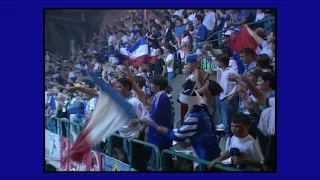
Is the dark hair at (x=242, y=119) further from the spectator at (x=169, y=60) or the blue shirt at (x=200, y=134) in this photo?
the spectator at (x=169, y=60)

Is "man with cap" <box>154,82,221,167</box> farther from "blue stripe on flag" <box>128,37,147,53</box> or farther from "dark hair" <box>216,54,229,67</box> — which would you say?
"blue stripe on flag" <box>128,37,147,53</box>

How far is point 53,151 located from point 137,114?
85 cm

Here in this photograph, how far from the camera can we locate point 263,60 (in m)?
6.21

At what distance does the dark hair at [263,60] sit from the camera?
6203mm

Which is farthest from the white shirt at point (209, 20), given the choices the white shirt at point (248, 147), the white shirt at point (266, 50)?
the white shirt at point (248, 147)

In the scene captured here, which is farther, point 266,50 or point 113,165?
point 113,165

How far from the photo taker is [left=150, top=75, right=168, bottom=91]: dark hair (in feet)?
20.6

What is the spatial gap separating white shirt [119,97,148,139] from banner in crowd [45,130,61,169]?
2.00ft

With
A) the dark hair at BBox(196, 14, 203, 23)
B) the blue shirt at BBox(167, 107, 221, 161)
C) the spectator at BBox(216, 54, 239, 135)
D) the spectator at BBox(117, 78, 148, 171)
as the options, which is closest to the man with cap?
the blue shirt at BBox(167, 107, 221, 161)

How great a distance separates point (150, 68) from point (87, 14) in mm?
754

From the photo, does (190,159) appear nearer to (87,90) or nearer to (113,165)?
(113,165)

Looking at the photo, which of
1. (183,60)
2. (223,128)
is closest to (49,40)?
(183,60)

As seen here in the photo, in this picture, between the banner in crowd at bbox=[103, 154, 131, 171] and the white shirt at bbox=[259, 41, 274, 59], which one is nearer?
the white shirt at bbox=[259, 41, 274, 59]

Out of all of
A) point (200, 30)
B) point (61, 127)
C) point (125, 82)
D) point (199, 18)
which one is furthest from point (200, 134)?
point (61, 127)
